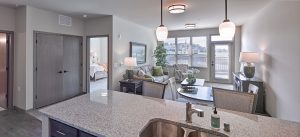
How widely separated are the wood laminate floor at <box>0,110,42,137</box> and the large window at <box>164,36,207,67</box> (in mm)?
6737

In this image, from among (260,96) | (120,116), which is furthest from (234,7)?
(120,116)

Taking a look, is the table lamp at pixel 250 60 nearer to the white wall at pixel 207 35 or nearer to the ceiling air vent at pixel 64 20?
the white wall at pixel 207 35

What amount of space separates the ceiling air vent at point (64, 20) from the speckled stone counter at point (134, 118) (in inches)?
151

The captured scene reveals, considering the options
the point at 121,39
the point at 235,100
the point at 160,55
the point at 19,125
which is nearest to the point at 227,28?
the point at 235,100

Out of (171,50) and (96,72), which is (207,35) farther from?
(96,72)

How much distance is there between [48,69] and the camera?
4.70 meters

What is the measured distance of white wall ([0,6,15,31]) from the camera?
4075mm

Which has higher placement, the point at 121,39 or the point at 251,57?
the point at 121,39

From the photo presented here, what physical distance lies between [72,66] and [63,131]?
4.36 m

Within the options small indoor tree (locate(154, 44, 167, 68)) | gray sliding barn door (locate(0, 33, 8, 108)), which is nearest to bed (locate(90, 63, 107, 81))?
small indoor tree (locate(154, 44, 167, 68))

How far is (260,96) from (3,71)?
6564mm

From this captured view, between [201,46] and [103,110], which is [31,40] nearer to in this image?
[103,110]

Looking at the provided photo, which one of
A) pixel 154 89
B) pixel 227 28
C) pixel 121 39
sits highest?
pixel 121 39

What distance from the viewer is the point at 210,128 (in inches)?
50.6
